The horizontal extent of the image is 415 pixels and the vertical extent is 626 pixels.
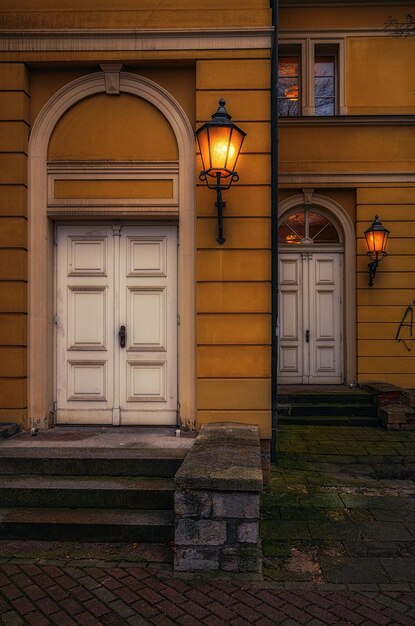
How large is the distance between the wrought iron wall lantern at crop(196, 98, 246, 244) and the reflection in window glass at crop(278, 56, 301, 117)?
5.72 meters

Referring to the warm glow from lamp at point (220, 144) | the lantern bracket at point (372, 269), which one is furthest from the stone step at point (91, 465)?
the lantern bracket at point (372, 269)

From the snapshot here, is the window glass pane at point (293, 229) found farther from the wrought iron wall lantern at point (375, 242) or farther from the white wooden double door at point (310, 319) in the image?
the wrought iron wall lantern at point (375, 242)

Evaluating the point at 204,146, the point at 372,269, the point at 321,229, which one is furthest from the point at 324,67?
the point at 204,146

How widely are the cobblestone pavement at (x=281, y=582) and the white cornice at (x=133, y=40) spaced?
5.01 meters

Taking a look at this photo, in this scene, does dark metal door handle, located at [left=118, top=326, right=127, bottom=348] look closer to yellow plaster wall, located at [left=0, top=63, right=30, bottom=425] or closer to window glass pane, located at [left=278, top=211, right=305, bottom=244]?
yellow plaster wall, located at [left=0, top=63, right=30, bottom=425]

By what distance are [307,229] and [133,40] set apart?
556cm

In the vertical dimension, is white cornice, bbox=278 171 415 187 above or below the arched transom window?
above

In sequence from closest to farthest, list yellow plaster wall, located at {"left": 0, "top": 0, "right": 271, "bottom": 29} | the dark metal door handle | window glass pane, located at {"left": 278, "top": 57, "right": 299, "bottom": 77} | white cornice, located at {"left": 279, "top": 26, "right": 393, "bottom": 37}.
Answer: yellow plaster wall, located at {"left": 0, "top": 0, "right": 271, "bottom": 29} → the dark metal door handle → white cornice, located at {"left": 279, "top": 26, "right": 393, "bottom": 37} → window glass pane, located at {"left": 278, "top": 57, "right": 299, "bottom": 77}

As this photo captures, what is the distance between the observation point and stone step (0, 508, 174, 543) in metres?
3.96

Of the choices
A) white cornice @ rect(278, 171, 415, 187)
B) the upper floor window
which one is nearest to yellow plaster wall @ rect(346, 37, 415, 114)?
the upper floor window

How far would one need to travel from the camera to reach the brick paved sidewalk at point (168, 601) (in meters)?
3.02

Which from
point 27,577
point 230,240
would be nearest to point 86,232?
point 230,240

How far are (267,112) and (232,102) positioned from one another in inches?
16.2

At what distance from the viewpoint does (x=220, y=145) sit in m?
4.83
